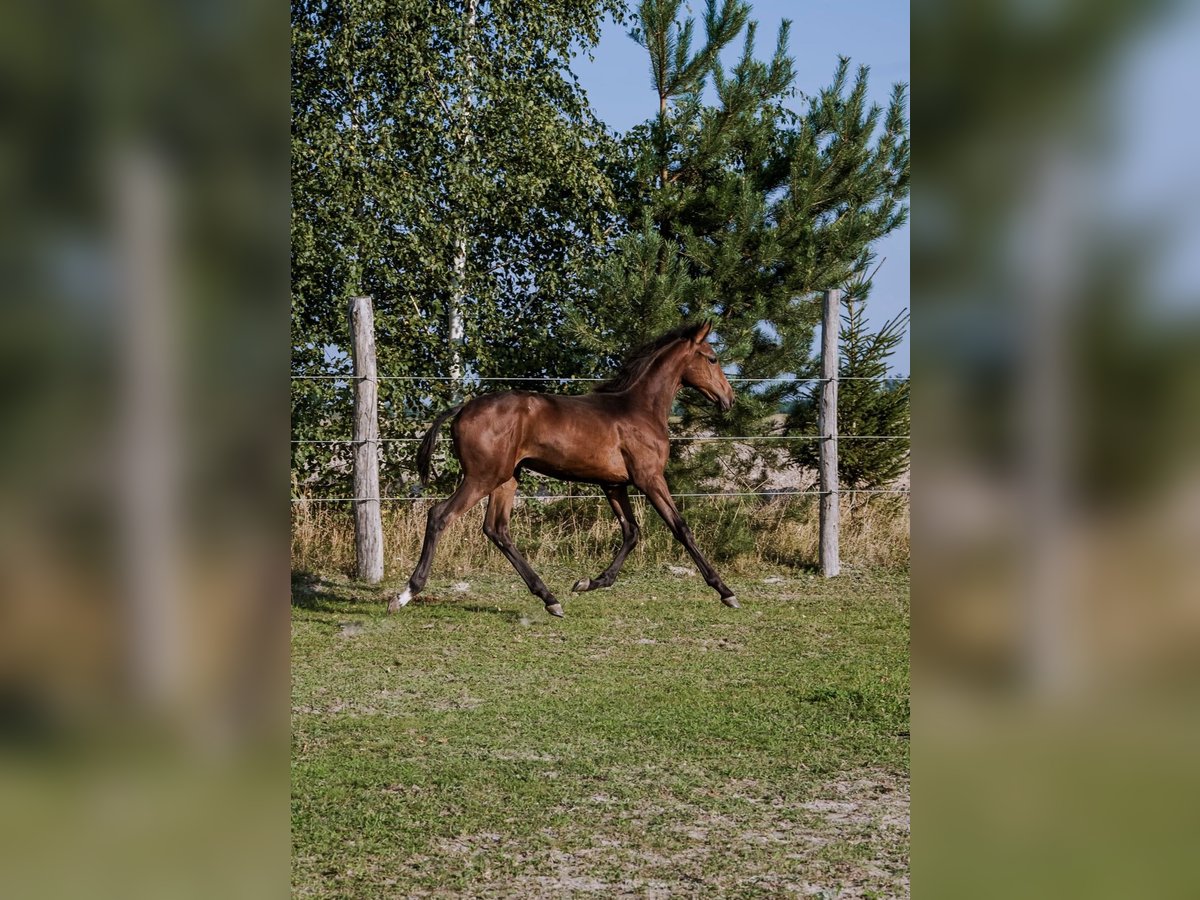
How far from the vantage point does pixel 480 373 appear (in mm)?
11117

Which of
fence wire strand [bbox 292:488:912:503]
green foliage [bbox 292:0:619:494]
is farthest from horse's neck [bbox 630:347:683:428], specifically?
green foliage [bbox 292:0:619:494]

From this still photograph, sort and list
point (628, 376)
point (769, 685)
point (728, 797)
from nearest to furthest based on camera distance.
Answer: point (728, 797) → point (769, 685) → point (628, 376)

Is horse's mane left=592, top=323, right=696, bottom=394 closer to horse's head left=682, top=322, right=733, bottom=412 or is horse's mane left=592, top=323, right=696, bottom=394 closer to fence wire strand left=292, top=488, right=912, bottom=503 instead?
horse's head left=682, top=322, right=733, bottom=412

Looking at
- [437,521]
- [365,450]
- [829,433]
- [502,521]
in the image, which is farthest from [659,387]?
[365,450]

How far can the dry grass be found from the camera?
29.7 ft

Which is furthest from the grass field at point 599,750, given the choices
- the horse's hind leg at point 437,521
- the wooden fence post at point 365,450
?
the wooden fence post at point 365,450

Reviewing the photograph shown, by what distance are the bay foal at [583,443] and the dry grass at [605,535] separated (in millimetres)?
1468
